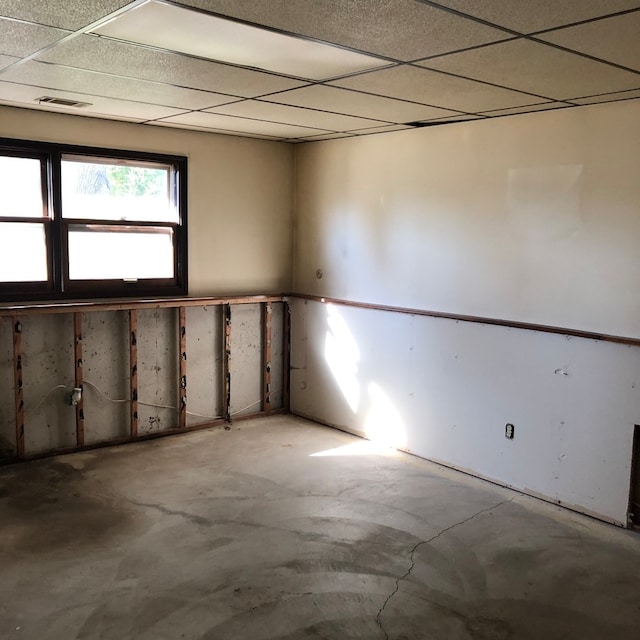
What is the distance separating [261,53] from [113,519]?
2664 mm

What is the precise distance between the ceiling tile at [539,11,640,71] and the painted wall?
3.29ft

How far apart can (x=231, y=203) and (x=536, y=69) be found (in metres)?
3.11

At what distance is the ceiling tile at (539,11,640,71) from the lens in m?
2.27

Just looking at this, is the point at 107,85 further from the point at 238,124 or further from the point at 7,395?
the point at 7,395

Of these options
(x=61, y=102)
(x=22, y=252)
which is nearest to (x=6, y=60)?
(x=61, y=102)

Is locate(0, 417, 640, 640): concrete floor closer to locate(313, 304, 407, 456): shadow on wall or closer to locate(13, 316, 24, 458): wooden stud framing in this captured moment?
locate(13, 316, 24, 458): wooden stud framing

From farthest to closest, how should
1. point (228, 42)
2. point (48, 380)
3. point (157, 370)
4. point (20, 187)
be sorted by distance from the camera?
point (157, 370) < point (48, 380) < point (20, 187) < point (228, 42)

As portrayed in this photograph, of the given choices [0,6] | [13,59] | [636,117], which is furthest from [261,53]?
[636,117]

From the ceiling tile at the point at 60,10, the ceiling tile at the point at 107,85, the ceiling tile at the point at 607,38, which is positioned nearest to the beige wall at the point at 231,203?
the ceiling tile at the point at 107,85

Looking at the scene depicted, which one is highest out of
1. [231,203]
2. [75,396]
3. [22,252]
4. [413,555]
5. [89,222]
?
[231,203]

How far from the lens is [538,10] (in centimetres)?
216

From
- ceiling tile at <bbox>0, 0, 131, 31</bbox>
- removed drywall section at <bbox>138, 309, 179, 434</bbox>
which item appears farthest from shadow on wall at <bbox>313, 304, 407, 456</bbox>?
ceiling tile at <bbox>0, 0, 131, 31</bbox>

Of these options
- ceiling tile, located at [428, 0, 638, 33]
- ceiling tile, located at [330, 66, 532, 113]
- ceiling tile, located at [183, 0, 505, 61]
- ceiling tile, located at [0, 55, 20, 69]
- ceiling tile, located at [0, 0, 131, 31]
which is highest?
ceiling tile, located at [0, 55, 20, 69]

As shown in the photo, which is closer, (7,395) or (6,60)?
(6,60)
